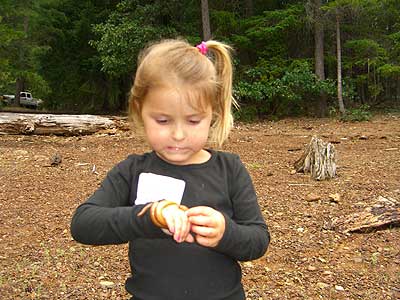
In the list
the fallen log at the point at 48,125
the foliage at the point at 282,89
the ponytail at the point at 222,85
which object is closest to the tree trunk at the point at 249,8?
the foliage at the point at 282,89

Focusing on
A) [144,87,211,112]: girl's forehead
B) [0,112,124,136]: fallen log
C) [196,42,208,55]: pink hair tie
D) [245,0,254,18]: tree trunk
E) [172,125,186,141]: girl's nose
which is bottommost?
[0,112,124,136]: fallen log

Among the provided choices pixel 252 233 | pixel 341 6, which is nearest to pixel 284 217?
pixel 252 233


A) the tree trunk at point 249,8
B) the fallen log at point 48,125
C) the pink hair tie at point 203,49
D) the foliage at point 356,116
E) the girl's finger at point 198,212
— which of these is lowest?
the foliage at point 356,116

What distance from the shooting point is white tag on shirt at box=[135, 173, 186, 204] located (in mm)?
1472

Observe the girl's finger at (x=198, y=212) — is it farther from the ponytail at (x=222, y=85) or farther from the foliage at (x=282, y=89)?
the foliage at (x=282, y=89)

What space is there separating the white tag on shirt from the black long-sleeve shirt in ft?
0.09

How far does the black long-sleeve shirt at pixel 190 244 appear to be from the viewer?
148 cm

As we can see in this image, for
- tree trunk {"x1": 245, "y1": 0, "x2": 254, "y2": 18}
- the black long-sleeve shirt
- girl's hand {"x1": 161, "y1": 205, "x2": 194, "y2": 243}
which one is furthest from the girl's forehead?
tree trunk {"x1": 245, "y1": 0, "x2": 254, "y2": 18}

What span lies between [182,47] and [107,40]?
1371 cm

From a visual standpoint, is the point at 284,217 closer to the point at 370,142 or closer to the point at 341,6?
the point at 370,142

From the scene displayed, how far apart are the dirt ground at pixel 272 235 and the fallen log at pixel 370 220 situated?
6 cm

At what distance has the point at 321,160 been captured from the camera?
231 inches

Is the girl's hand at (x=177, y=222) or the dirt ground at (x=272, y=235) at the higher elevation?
the girl's hand at (x=177, y=222)

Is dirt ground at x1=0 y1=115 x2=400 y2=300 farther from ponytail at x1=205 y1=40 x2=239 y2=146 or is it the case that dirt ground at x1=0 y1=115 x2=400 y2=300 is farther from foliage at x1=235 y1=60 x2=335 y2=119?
foliage at x1=235 y1=60 x2=335 y2=119
